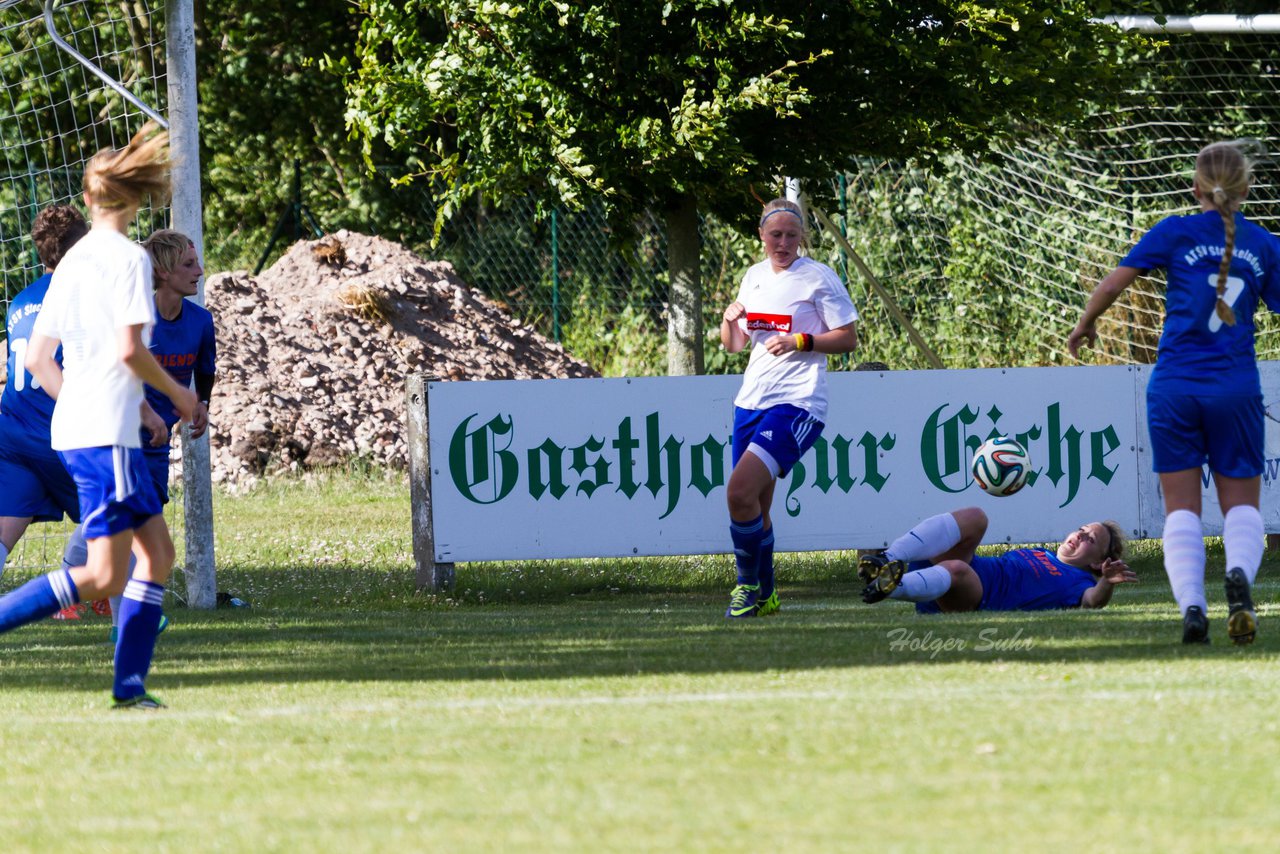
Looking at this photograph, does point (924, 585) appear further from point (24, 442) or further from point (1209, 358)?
point (24, 442)

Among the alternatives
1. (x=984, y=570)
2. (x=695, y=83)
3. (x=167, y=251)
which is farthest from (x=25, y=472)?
(x=695, y=83)

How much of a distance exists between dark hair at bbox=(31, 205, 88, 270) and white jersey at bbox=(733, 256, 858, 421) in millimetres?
3144

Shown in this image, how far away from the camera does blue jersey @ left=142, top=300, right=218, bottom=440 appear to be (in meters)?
7.72

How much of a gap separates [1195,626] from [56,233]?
16.5 feet

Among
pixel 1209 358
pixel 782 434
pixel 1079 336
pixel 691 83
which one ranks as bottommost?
pixel 782 434

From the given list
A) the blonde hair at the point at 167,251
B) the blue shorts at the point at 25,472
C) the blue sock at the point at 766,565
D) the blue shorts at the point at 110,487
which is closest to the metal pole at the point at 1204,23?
the blue sock at the point at 766,565

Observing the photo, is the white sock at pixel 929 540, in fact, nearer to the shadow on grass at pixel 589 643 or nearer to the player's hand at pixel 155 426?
the shadow on grass at pixel 589 643

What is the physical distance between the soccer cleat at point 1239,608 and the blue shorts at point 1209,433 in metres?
0.44

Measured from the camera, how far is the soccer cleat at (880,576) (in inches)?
316

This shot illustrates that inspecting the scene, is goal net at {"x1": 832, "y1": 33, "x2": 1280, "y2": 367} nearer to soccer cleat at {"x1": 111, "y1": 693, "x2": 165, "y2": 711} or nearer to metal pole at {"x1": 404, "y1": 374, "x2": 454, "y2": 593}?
metal pole at {"x1": 404, "y1": 374, "x2": 454, "y2": 593}

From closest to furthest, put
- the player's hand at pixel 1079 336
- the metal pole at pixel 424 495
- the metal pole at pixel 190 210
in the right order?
the player's hand at pixel 1079 336 → the metal pole at pixel 190 210 → the metal pole at pixel 424 495

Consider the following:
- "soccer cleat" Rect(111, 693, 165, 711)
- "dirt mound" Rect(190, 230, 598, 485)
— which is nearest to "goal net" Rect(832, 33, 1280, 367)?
"dirt mound" Rect(190, 230, 598, 485)

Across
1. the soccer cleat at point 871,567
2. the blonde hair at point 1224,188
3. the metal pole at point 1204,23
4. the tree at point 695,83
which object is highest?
the metal pole at point 1204,23

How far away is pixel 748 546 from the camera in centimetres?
845
